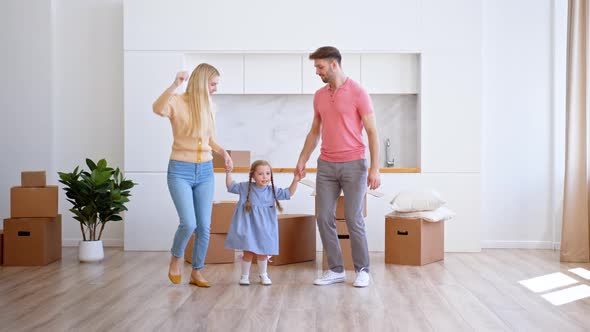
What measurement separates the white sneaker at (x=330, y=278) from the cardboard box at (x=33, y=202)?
2.13 metres

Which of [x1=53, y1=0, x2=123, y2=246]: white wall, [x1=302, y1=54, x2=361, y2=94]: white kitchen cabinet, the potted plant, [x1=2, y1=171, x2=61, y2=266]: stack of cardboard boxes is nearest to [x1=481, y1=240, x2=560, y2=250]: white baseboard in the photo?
[x1=302, y1=54, x2=361, y2=94]: white kitchen cabinet

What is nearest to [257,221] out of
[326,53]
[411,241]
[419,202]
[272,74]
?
[326,53]

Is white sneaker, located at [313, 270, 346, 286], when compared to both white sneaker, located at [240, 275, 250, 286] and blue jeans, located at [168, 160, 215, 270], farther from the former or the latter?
blue jeans, located at [168, 160, 215, 270]

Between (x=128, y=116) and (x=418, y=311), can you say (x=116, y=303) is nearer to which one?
(x=418, y=311)

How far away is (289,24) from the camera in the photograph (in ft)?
19.4

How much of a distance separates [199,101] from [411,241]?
2017mm

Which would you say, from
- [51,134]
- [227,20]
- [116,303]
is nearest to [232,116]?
[227,20]

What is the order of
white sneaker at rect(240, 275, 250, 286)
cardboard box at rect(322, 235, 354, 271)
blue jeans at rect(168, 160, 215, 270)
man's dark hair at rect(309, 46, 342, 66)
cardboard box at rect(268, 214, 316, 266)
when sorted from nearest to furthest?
1. blue jeans at rect(168, 160, 215, 270)
2. man's dark hair at rect(309, 46, 342, 66)
3. white sneaker at rect(240, 275, 250, 286)
4. cardboard box at rect(322, 235, 354, 271)
5. cardboard box at rect(268, 214, 316, 266)

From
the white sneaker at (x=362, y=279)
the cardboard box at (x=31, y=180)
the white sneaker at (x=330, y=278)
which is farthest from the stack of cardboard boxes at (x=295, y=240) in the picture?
the cardboard box at (x=31, y=180)

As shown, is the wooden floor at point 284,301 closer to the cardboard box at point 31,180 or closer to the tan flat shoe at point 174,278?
the tan flat shoe at point 174,278

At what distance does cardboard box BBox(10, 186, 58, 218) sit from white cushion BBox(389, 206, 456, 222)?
2.57 m

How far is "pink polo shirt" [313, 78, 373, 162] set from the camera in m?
4.12

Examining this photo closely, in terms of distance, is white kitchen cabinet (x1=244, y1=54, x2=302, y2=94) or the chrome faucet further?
the chrome faucet

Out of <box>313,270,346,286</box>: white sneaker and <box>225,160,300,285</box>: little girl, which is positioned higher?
<box>225,160,300,285</box>: little girl
